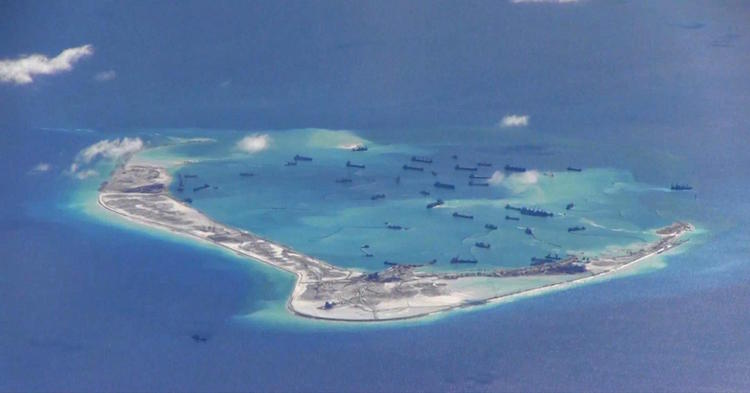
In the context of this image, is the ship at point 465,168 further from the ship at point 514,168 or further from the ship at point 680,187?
the ship at point 680,187

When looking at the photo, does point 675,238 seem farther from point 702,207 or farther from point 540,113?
point 540,113

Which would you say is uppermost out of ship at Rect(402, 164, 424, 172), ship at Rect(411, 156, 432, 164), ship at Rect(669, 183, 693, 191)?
ship at Rect(411, 156, 432, 164)

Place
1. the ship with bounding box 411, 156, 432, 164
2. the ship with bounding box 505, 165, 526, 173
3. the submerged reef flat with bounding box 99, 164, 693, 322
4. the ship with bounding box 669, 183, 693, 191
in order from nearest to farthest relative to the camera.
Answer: the submerged reef flat with bounding box 99, 164, 693, 322
the ship with bounding box 669, 183, 693, 191
the ship with bounding box 505, 165, 526, 173
the ship with bounding box 411, 156, 432, 164

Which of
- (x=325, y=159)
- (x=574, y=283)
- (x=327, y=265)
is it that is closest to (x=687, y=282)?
(x=574, y=283)

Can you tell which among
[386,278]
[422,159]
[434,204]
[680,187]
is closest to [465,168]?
[422,159]

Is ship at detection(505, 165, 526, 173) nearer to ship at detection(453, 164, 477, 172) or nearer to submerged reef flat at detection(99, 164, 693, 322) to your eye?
ship at detection(453, 164, 477, 172)

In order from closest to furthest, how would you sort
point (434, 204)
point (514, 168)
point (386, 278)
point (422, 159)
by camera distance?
point (386, 278)
point (434, 204)
point (514, 168)
point (422, 159)

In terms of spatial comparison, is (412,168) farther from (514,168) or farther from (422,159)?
(514,168)

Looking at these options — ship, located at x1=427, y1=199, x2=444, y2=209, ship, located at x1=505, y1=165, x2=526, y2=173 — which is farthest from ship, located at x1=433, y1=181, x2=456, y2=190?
ship, located at x1=505, y1=165, x2=526, y2=173
